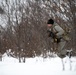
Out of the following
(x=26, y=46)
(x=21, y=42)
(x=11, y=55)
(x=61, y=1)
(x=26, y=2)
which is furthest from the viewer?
(x=26, y=2)

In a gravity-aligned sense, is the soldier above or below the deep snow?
above

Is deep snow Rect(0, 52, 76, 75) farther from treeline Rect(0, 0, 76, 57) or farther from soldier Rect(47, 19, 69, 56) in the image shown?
treeline Rect(0, 0, 76, 57)

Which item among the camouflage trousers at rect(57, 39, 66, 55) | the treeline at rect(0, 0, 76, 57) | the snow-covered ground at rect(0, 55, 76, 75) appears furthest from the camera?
the treeline at rect(0, 0, 76, 57)

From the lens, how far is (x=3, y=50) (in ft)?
52.9

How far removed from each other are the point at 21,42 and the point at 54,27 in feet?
22.6

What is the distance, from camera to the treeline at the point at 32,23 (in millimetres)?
11769

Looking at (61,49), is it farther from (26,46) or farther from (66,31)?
(26,46)

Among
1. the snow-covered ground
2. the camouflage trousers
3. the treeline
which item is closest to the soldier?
the camouflage trousers

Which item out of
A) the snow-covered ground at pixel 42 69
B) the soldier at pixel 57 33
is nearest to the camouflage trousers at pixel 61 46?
the soldier at pixel 57 33

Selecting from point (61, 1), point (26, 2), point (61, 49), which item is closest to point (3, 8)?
point (26, 2)

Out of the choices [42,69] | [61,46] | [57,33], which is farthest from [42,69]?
[57,33]

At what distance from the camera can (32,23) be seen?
16.2 m

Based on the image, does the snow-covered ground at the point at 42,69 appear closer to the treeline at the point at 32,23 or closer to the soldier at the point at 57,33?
the soldier at the point at 57,33

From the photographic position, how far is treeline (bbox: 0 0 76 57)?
463 inches
